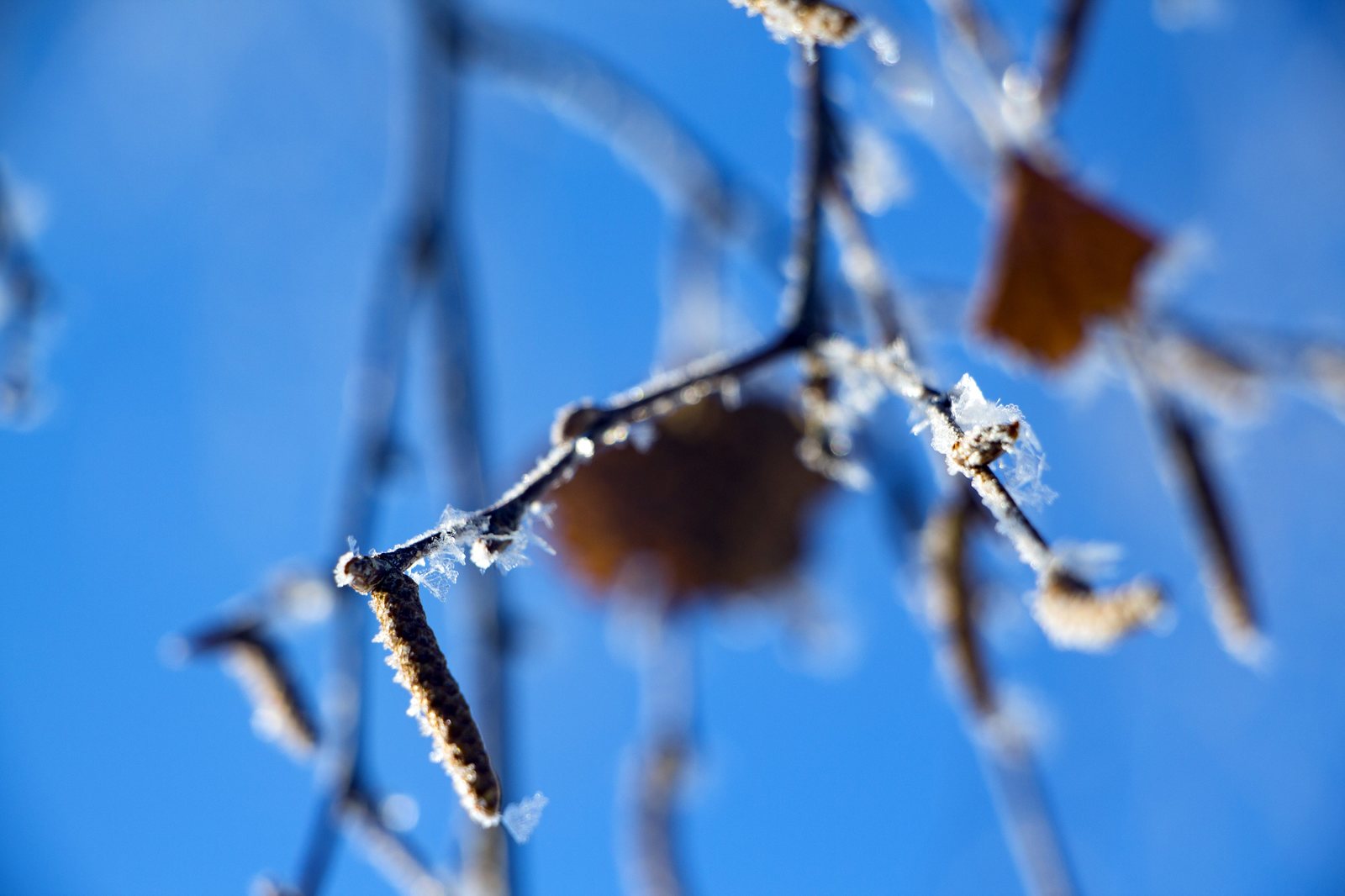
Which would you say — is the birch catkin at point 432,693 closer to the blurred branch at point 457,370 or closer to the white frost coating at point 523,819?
the white frost coating at point 523,819

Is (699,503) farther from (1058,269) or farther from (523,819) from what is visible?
(523,819)

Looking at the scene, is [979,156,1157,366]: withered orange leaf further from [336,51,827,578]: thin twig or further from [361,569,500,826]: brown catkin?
[361,569,500,826]: brown catkin

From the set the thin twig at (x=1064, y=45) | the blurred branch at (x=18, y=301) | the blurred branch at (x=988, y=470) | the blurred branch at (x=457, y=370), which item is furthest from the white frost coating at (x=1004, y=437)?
the blurred branch at (x=18, y=301)

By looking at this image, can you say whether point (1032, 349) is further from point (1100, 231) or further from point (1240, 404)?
point (1240, 404)

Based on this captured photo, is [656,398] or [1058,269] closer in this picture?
[656,398]

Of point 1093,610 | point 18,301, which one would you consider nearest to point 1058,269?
point 1093,610

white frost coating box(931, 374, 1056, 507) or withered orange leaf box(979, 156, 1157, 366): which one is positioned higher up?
withered orange leaf box(979, 156, 1157, 366)

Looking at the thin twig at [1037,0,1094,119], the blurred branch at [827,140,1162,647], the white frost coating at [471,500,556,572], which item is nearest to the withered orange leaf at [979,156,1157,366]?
the thin twig at [1037,0,1094,119]
